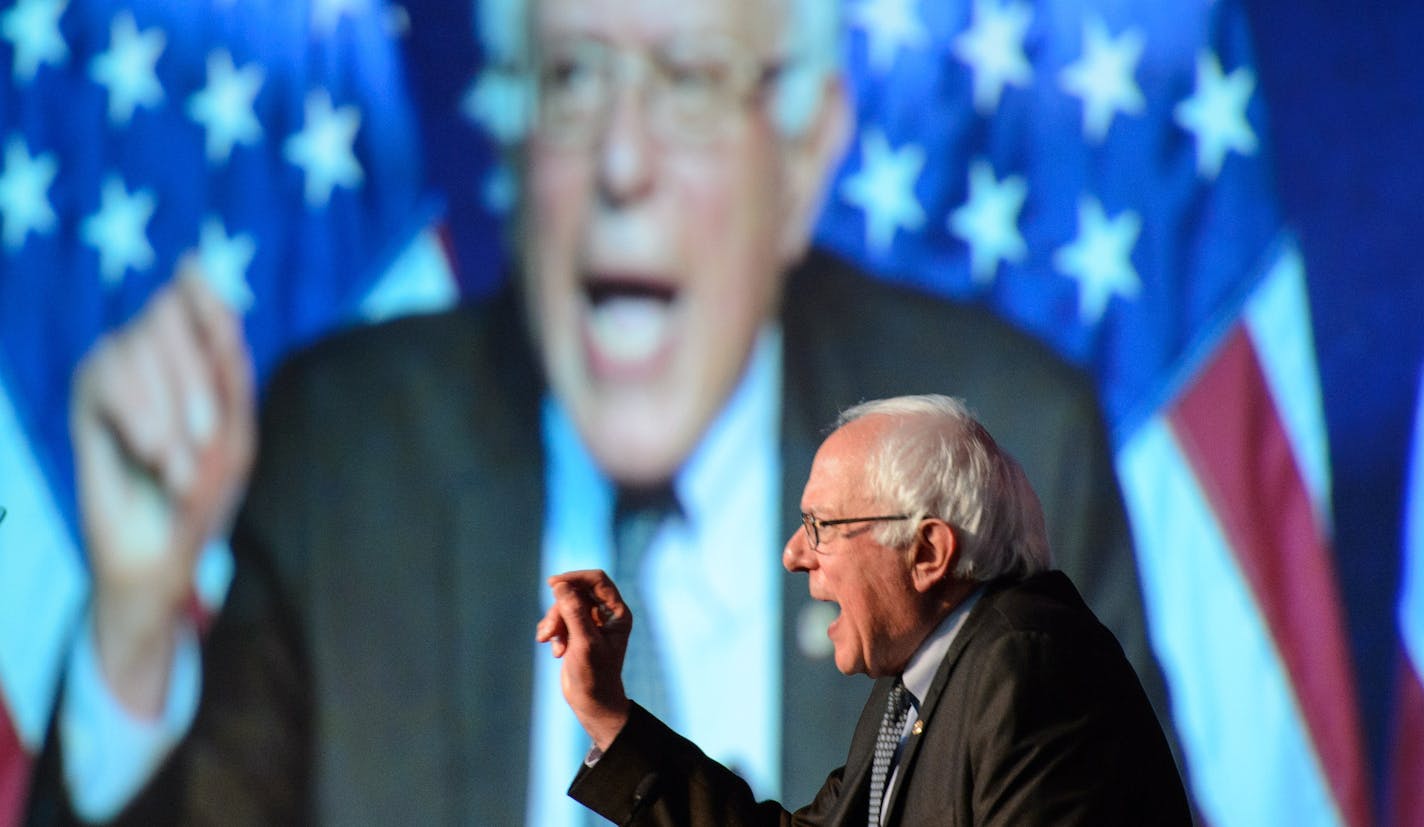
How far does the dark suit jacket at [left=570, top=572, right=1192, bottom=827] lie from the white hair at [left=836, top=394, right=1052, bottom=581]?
40 mm

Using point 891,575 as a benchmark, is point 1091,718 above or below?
below

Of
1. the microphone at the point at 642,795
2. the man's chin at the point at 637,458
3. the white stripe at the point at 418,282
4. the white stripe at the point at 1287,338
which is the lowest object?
the microphone at the point at 642,795

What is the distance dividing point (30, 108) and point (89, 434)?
90cm

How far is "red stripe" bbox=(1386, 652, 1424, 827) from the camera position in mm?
3564

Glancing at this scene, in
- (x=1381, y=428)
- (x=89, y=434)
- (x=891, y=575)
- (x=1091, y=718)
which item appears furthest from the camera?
(x=89, y=434)

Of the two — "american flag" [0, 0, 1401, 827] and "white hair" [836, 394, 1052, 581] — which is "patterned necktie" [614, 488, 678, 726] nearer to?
"american flag" [0, 0, 1401, 827]

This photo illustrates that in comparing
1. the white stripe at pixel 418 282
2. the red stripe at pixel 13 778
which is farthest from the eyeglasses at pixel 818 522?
the red stripe at pixel 13 778

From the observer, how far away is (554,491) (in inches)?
149

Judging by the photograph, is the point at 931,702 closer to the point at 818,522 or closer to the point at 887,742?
the point at 887,742

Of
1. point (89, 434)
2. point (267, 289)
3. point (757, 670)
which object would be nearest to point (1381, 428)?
point (757, 670)

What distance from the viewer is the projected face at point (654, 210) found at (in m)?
3.80

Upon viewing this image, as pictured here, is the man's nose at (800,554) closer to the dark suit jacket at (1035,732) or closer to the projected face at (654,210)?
the dark suit jacket at (1035,732)

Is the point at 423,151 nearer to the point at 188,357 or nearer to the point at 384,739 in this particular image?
the point at 188,357

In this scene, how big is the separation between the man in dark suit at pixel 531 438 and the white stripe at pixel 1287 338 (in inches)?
17.4
